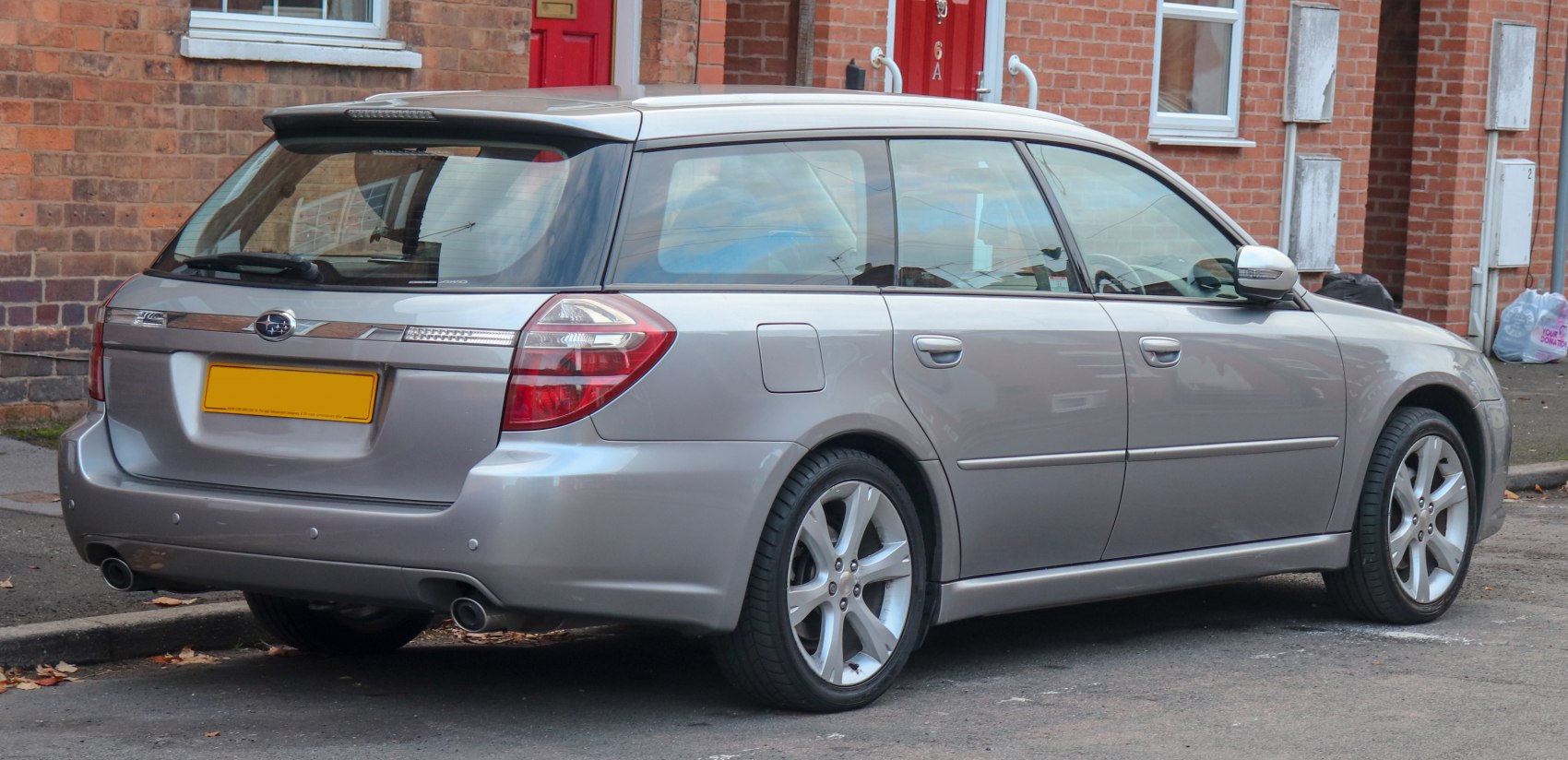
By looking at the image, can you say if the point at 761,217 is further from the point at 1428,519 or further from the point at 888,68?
the point at 888,68

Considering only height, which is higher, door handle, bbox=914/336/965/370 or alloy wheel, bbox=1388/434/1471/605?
door handle, bbox=914/336/965/370

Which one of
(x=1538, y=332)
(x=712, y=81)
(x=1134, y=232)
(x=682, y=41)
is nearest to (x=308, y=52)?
(x=682, y=41)

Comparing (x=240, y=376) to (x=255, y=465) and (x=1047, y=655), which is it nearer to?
Answer: (x=255, y=465)

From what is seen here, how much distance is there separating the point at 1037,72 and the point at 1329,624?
6.97 metres

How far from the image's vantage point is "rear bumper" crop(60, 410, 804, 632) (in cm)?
464

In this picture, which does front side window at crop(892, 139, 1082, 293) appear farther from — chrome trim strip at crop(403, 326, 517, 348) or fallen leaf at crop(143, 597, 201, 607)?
fallen leaf at crop(143, 597, 201, 607)

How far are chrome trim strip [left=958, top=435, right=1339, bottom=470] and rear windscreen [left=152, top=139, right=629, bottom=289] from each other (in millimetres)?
1223

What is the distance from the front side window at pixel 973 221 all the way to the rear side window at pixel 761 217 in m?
0.09

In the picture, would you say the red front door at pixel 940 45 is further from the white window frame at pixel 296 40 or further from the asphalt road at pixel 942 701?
Answer: the asphalt road at pixel 942 701

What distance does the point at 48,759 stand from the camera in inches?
186

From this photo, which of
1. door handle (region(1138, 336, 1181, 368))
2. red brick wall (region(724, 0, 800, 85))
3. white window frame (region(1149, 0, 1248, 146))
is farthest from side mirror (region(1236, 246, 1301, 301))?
white window frame (region(1149, 0, 1248, 146))

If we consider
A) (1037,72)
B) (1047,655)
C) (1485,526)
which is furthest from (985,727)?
(1037,72)

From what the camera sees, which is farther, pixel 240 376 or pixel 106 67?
pixel 106 67

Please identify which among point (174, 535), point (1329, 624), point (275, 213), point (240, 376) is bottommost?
point (1329, 624)
